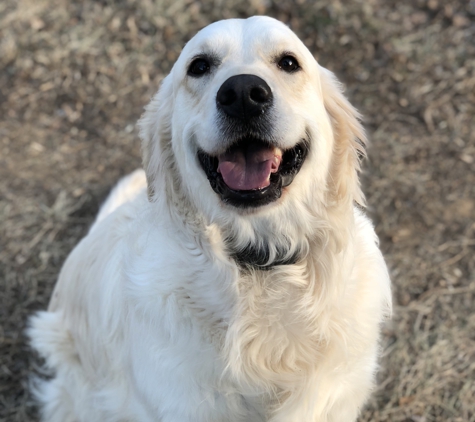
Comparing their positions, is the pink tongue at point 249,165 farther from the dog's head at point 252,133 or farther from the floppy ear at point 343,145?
the floppy ear at point 343,145

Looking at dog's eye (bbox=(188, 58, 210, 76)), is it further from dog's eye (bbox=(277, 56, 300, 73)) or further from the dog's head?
dog's eye (bbox=(277, 56, 300, 73))

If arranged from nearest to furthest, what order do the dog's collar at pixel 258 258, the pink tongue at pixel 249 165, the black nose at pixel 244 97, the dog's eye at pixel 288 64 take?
the black nose at pixel 244 97, the pink tongue at pixel 249 165, the dog's collar at pixel 258 258, the dog's eye at pixel 288 64

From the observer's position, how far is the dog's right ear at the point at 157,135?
7.50 ft

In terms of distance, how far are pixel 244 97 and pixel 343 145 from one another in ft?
1.84

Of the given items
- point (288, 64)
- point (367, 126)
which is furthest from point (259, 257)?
point (367, 126)

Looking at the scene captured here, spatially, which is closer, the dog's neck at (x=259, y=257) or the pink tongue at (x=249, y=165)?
the pink tongue at (x=249, y=165)

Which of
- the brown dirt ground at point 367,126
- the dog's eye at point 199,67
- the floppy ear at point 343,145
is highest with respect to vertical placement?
the dog's eye at point 199,67

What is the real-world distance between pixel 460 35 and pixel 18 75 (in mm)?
4209

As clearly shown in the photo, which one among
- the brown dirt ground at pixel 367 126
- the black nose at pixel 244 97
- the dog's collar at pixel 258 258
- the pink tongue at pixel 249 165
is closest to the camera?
the black nose at pixel 244 97

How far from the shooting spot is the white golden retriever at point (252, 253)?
77.2 inches

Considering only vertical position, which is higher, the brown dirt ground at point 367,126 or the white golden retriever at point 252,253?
the white golden retriever at point 252,253

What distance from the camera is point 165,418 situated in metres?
2.09

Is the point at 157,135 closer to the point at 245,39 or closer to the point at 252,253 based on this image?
the point at 245,39

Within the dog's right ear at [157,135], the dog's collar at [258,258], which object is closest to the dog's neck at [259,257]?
the dog's collar at [258,258]
